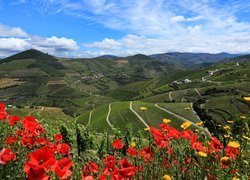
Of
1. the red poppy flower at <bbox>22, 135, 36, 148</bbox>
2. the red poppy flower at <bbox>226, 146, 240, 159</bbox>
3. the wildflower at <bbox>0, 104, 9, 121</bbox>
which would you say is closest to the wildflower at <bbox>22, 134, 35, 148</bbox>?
the red poppy flower at <bbox>22, 135, 36, 148</bbox>

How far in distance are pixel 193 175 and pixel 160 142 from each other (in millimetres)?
802

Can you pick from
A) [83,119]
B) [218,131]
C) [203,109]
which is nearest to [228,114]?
[203,109]

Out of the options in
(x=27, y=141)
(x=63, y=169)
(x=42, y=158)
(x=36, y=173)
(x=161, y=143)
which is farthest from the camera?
(x=161, y=143)

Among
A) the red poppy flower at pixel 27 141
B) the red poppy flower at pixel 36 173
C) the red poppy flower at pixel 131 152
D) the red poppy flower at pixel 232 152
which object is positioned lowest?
the red poppy flower at pixel 131 152

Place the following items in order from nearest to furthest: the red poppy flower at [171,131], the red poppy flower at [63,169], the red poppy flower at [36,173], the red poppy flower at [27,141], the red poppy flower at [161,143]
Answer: the red poppy flower at [36,173] < the red poppy flower at [63,169] < the red poppy flower at [27,141] < the red poppy flower at [161,143] < the red poppy flower at [171,131]

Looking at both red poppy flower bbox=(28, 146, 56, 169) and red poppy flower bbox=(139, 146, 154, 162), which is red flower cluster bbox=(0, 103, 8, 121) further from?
red poppy flower bbox=(28, 146, 56, 169)

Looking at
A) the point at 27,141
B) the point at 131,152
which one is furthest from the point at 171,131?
the point at 27,141

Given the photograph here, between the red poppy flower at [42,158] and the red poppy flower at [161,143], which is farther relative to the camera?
the red poppy flower at [161,143]

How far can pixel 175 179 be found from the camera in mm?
5363

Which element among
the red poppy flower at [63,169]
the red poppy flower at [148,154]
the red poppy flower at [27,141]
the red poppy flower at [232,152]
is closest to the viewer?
the red poppy flower at [63,169]

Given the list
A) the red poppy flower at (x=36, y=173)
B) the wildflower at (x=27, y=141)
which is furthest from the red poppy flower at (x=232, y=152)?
the red poppy flower at (x=36, y=173)

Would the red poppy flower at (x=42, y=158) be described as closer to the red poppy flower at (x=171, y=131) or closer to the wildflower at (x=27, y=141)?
the wildflower at (x=27, y=141)

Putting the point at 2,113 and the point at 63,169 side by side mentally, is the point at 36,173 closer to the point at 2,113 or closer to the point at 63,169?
the point at 63,169

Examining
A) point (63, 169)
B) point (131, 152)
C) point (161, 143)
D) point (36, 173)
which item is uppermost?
point (36, 173)
